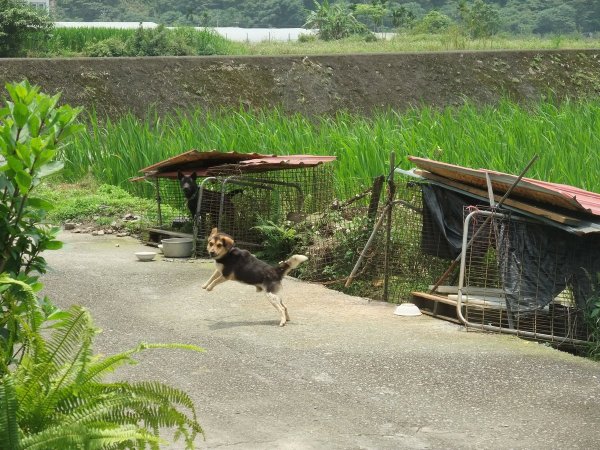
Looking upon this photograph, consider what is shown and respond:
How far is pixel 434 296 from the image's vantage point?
8.61 m

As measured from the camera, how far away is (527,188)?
321 inches

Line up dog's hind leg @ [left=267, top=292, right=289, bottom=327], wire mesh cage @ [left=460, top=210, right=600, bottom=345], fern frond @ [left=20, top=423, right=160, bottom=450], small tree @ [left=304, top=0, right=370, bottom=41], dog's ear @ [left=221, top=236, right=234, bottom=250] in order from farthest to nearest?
small tree @ [left=304, top=0, right=370, bottom=41]
dog's ear @ [left=221, top=236, right=234, bottom=250]
dog's hind leg @ [left=267, top=292, right=289, bottom=327]
wire mesh cage @ [left=460, top=210, right=600, bottom=345]
fern frond @ [left=20, top=423, right=160, bottom=450]

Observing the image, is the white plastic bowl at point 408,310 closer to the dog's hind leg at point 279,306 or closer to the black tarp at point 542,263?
the black tarp at point 542,263

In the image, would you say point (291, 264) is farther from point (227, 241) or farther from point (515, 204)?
point (515, 204)

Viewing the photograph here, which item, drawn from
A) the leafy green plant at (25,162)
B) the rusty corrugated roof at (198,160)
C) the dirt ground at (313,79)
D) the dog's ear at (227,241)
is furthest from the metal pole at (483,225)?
the dirt ground at (313,79)

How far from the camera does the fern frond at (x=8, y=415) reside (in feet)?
11.6

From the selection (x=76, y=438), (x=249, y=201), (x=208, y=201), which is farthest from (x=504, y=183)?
(x=76, y=438)

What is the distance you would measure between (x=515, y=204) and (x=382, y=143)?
16.0 ft

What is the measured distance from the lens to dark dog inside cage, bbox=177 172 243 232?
1140 cm

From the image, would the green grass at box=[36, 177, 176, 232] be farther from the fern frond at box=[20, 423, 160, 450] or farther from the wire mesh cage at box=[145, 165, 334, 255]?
the fern frond at box=[20, 423, 160, 450]

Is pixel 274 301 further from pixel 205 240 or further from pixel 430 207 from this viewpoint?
pixel 205 240

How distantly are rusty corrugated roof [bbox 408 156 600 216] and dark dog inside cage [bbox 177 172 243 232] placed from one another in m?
2.82

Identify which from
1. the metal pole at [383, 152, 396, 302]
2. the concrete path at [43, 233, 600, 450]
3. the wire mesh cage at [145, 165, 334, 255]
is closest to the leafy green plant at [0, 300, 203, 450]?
the concrete path at [43, 233, 600, 450]

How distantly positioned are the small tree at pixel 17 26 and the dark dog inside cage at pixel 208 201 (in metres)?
15.4
